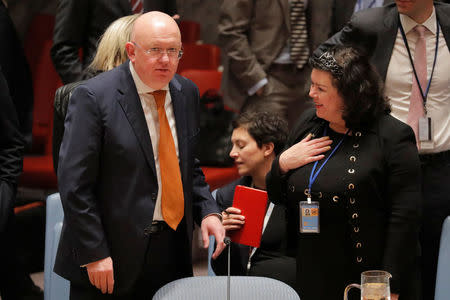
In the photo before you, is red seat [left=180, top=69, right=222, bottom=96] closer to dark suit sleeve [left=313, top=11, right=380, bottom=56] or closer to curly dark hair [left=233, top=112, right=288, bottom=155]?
curly dark hair [left=233, top=112, right=288, bottom=155]

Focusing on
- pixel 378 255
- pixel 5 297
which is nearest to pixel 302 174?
pixel 378 255

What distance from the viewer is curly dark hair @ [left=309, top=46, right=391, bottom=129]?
2564 millimetres

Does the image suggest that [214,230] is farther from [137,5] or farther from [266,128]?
[137,5]

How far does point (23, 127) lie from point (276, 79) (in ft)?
4.70

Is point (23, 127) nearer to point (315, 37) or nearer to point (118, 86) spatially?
point (315, 37)

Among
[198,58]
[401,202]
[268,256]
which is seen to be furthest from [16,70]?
[401,202]

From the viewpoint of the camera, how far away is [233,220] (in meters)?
2.44

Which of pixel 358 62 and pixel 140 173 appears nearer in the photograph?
pixel 140 173

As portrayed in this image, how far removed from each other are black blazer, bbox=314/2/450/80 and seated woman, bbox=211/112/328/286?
479mm

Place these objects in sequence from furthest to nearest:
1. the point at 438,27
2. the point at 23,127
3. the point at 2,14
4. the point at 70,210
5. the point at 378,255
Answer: the point at 23,127
the point at 2,14
the point at 438,27
the point at 378,255
the point at 70,210

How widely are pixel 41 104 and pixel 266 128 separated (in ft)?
7.66

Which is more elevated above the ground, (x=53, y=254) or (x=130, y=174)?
(x=130, y=174)

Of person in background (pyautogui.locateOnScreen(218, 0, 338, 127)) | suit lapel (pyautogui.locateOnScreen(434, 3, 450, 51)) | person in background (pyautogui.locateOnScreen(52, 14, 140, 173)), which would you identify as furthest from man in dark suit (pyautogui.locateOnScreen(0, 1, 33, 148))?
suit lapel (pyautogui.locateOnScreen(434, 3, 450, 51))

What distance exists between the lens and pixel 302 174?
103 inches
